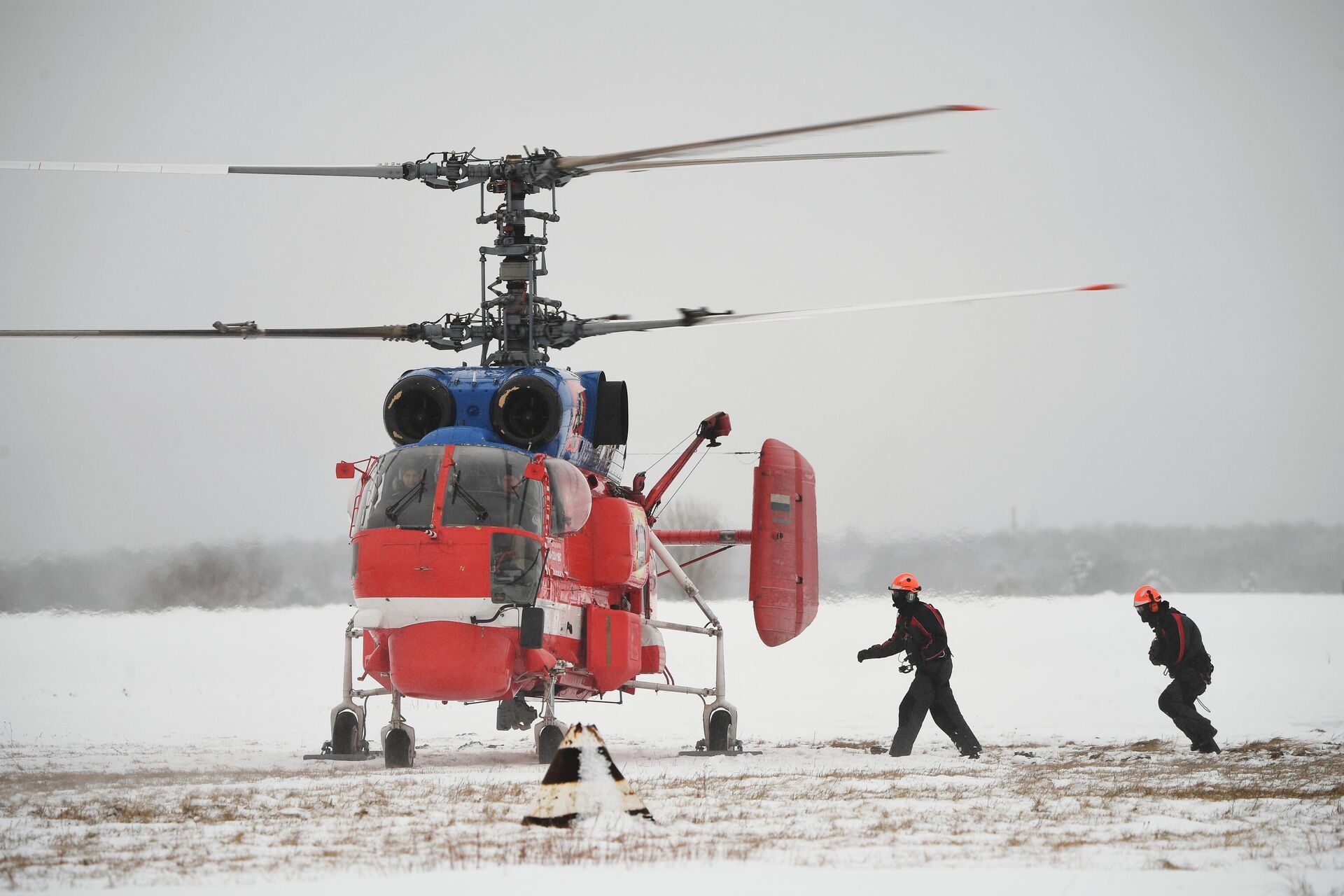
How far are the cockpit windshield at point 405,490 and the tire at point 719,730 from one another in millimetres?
4485

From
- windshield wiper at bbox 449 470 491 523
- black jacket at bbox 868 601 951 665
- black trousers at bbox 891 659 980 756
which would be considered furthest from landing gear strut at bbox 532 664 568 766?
black trousers at bbox 891 659 980 756

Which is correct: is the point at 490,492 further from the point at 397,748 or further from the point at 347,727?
the point at 347,727

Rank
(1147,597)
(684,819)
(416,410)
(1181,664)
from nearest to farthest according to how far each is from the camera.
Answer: (684,819)
(1181,664)
(1147,597)
(416,410)

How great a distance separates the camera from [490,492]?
13727 millimetres

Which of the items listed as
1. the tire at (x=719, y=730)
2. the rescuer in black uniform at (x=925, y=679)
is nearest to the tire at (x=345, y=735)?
the tire at (x=719, y=730)

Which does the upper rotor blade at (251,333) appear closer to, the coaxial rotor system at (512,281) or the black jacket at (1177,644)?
the coaxial rotor system at (512,281)

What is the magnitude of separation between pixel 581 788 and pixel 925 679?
676cm

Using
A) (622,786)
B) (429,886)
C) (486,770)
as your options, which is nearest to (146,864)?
(429,886)

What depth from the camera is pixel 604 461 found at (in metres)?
17.0

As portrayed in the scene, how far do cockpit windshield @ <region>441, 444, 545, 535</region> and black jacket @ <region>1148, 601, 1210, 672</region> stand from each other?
6239 mm

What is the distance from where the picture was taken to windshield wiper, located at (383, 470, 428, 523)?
536 inches

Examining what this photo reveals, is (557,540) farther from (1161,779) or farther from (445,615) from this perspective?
(1161,779)

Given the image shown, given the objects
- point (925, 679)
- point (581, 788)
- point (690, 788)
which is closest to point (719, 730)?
point (925, 679)

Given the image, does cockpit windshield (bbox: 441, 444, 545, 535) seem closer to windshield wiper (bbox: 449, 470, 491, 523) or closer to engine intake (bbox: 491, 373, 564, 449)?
windshield wiper (bbox: 449, 470, 491, 523)
